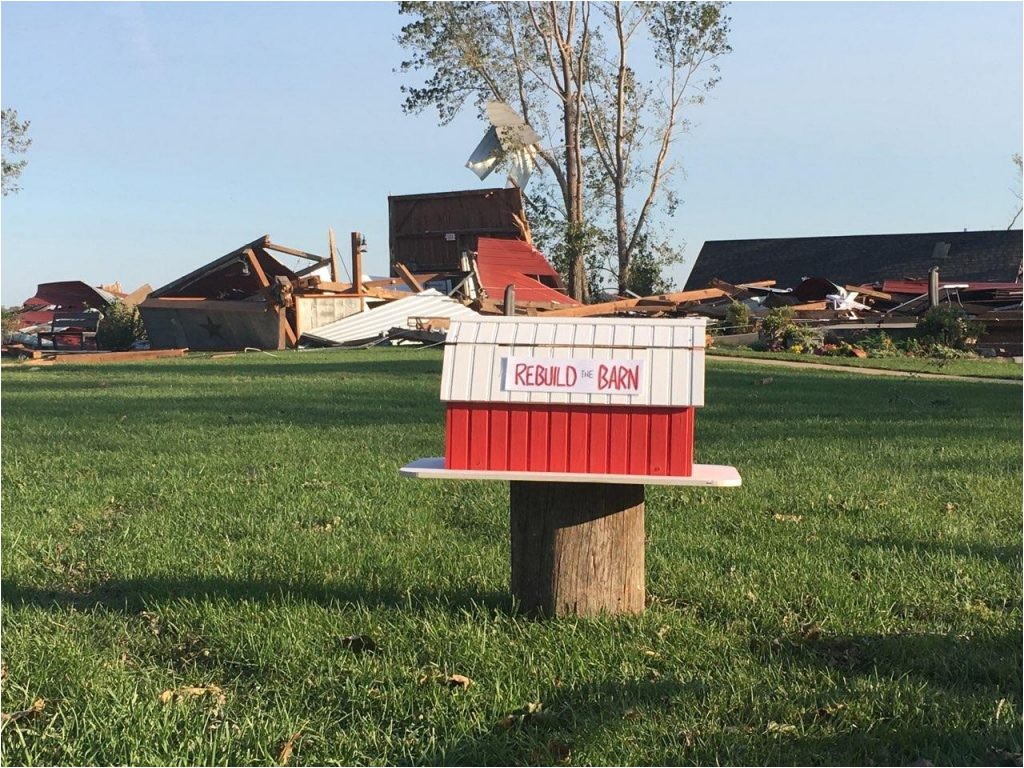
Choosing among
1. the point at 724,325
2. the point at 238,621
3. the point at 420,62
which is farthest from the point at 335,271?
the point at 238,621

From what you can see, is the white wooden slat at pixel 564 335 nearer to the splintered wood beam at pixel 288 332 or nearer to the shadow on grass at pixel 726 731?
the shadow on grass at pixel 726 731

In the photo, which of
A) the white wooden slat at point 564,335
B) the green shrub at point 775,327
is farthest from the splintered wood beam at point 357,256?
the white wooden slat at point 564,335

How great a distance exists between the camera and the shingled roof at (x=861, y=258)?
1646 inches

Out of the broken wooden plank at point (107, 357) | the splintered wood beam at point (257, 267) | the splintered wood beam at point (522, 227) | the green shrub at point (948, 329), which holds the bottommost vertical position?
the broken wooden plank at point (107, 357)

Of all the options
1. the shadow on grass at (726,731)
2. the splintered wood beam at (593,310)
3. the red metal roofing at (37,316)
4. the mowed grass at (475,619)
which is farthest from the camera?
the red metal roofing at (37,316)

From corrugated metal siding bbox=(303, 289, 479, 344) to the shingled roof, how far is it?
17674 mm

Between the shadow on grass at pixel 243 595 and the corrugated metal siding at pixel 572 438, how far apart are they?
0.73 metres

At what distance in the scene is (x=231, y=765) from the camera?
325 centimetres

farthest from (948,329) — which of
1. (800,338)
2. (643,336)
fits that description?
(643,336)

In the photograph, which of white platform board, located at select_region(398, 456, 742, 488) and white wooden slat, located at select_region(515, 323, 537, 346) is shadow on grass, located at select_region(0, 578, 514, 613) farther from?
white wooden slat, located at select_region(515, 323, 537, 346)

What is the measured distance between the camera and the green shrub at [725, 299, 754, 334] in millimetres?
27906

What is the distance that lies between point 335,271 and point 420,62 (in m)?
16.3

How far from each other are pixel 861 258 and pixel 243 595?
142 ft

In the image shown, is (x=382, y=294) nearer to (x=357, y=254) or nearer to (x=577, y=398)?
(x=357, y=254)
